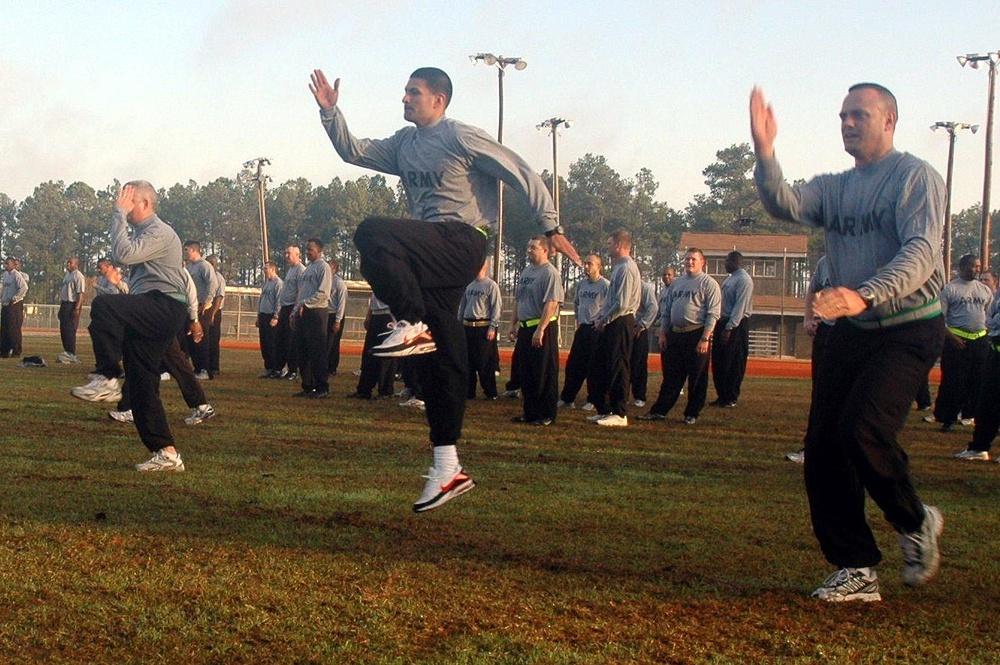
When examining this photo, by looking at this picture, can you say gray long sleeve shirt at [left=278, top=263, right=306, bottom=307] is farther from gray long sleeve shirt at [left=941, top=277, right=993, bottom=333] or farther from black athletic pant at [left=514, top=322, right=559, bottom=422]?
gray long sleeve shirt at [left=941, top=277, right=993, bottom=333]

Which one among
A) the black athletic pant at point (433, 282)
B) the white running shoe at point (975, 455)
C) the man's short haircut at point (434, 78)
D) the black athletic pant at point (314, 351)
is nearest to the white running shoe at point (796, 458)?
the white running shoe at point (975, 455)

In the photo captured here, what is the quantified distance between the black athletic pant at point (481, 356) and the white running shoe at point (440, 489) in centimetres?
→ 1000

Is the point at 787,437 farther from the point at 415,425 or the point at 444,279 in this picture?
the point at 444,279

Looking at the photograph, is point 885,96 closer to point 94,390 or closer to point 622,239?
point 94,390

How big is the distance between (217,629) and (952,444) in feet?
35.0

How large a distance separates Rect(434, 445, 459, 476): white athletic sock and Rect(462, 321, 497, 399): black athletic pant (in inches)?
392

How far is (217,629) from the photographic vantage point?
4.15 metres

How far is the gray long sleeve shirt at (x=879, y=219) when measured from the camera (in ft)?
15.8

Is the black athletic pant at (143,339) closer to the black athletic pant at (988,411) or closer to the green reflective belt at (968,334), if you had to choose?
the black athletic pant at (988,411)

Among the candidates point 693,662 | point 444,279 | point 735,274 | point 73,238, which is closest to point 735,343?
point 735,274

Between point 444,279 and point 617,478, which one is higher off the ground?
point 444,279

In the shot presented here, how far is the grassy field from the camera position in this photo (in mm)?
4105

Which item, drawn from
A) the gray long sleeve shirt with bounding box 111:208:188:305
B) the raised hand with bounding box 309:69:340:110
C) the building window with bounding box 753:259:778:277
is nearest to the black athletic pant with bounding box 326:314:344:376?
the gray long sleeve shirt with bounding box 111:208:188:305

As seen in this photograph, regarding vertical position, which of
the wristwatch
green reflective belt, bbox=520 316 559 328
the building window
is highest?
the building window
